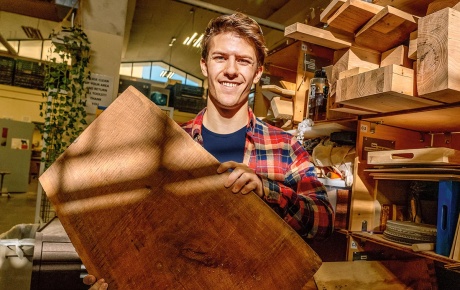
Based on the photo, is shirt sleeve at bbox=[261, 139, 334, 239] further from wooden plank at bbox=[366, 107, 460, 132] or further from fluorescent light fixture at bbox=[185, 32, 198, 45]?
fluorescent light fixture at bbox=[185, 32, 198, 45]

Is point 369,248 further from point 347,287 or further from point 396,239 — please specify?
point 347,287

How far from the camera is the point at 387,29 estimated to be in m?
1.71

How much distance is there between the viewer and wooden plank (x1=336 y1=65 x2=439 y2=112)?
50.9 inches

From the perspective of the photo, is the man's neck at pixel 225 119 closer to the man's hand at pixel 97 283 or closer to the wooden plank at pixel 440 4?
the man's hand at pixel 97 283

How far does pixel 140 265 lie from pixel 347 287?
3.45ft

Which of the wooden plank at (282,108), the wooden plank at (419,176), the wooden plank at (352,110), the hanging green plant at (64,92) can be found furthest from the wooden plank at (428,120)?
the hanging green plant at (64,92)

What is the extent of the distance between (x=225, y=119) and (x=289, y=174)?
0.35 m

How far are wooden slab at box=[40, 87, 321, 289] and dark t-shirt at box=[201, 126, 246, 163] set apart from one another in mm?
368

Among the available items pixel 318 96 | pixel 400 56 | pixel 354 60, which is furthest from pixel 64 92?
pixel 400 56

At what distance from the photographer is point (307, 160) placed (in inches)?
51.4

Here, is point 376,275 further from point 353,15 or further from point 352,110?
point 353,15

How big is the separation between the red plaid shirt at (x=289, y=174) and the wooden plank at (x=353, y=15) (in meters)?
0.85

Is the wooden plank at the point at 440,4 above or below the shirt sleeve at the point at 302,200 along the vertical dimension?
above

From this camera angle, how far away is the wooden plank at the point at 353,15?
166 centimetres
